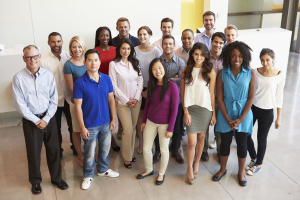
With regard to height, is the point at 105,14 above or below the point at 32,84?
above

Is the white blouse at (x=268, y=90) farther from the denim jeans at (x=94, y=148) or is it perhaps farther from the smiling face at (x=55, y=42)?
the smiling face at (x=55, y=42)

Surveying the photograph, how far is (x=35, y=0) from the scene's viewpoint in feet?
20.7

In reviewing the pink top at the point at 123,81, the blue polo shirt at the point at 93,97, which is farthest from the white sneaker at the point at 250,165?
the blue polo shirt at the point at 93,97

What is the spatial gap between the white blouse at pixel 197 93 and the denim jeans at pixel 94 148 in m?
0.99

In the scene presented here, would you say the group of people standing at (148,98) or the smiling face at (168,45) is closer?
the group of people standing at (148,98)

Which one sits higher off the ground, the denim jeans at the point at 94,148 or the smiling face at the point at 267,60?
the smiling face at the point at 267,60

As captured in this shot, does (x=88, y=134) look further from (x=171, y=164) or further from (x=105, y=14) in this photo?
(x=105, y=14)

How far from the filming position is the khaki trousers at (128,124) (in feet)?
12.4

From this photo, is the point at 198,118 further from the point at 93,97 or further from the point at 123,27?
the point at 123,27

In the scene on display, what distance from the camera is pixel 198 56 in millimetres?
3318

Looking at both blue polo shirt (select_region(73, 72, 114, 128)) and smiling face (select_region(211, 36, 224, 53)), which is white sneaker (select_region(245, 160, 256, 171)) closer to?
smiling face (select_region(211, 36, 224, 53))

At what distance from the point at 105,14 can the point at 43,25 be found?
4.56ft

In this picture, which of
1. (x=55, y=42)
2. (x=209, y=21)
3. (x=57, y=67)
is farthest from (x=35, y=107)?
(x=209, y=21)

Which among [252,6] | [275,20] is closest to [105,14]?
[252,6]
